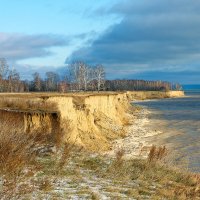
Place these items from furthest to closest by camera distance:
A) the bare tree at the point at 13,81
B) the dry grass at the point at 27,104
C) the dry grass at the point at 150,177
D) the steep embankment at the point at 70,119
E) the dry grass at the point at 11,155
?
the bare tree at the point at 13,81 < the dry grass at the point at 27,104 < the steep embankment at the point at 70,119 < the dry grass at the point at 150,177 < the dry grass at the point at 11,155

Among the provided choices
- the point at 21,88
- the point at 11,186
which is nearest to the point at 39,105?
the point at 11,186

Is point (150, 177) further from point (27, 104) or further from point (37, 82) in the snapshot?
point (37, 82)

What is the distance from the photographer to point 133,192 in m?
10.2

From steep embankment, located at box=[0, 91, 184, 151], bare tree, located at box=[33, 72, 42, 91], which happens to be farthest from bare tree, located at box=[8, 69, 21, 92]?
steep embankment, located at box=[0, 91, 184, 151]

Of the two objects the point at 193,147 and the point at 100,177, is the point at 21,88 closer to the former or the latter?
the point at 193,147

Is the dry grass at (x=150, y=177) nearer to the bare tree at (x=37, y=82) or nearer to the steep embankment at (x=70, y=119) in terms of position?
the steep embankment at (x=70, y=119)

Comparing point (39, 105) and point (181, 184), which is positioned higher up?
point (39, 105)

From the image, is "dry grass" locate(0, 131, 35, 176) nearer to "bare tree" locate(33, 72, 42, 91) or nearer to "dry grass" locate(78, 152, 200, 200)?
"dry grass" locate(78, 152, 200, 200)

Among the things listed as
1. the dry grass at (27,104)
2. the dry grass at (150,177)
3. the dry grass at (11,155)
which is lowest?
the dry grass at (150,177)

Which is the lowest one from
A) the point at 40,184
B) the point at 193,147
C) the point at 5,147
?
the point at 193,147

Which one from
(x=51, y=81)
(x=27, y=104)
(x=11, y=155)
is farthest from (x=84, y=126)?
(x=51, y=81)

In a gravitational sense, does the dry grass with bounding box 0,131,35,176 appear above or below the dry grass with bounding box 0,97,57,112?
below

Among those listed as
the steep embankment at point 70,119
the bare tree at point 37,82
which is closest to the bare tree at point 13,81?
the bare tree at point 37,82

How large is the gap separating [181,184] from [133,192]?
228 centimetres
